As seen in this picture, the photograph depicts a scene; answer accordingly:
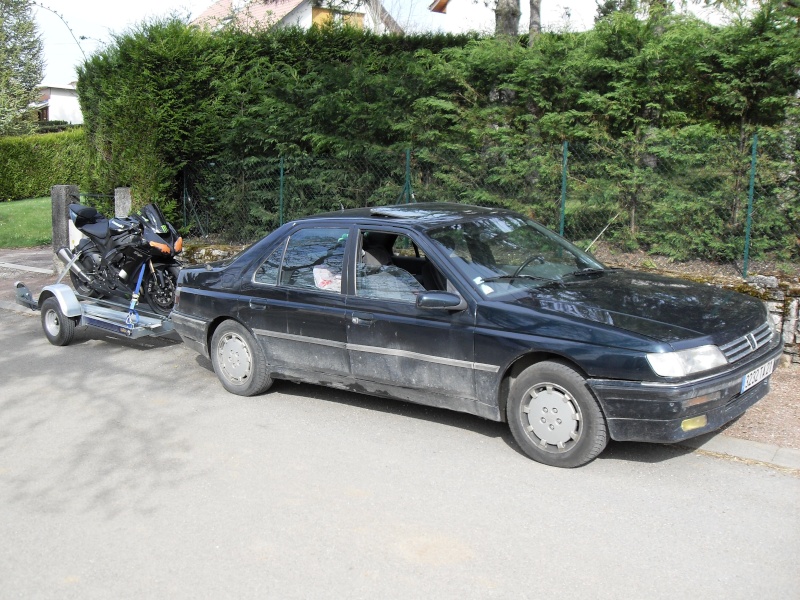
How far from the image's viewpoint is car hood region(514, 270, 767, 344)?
500cm

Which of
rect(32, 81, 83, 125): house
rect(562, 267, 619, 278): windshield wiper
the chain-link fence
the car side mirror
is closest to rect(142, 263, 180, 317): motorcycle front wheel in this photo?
the chain-link fence

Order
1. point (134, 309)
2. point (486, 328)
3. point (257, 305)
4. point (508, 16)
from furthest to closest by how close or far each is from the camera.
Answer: point (508, 16), point (134, 309), point (257, 305), point (486, 328)

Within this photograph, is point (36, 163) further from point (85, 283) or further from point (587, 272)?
point (587, 272)

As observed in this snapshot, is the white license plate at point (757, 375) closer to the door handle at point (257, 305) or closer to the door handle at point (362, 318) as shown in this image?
the door handle at point (362, 318)

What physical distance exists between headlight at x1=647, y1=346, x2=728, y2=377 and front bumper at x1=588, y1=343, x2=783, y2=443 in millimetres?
71

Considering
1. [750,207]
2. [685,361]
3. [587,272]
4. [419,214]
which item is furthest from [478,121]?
[685,361]

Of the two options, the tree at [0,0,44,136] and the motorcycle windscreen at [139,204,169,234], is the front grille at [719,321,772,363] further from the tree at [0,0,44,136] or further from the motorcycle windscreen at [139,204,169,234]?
the tree at [0,0,44,136]

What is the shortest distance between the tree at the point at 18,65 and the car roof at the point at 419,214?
29.1 meters

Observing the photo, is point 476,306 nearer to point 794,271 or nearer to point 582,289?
point 582,289

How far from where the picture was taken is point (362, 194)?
11312 millimetres

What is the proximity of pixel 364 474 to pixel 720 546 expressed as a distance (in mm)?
2172

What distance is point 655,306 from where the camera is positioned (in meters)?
5.42

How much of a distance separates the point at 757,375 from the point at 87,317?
694 centimetres

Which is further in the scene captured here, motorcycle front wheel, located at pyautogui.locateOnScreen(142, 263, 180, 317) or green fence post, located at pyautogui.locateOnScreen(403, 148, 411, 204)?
green fence post, located at pyautogui.locateOnScreen(403, 148, 411, 204)
